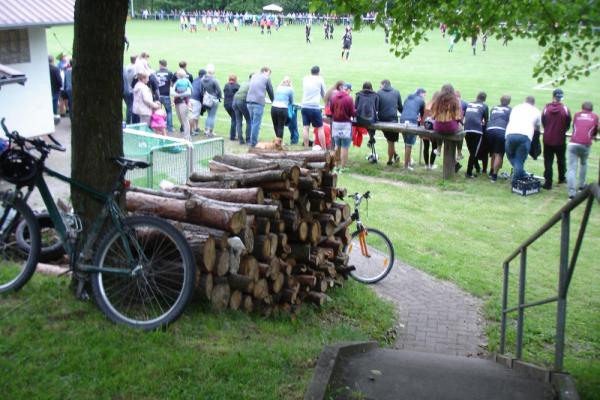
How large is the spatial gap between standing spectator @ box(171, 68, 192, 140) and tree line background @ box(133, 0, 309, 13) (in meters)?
69.0

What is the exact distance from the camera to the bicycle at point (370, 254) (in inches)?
426

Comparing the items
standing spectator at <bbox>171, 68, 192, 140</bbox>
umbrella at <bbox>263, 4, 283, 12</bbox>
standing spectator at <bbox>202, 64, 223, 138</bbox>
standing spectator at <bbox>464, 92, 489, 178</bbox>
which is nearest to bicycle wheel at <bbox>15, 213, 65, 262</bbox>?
standing spectator at <bbox>464, 92, 489, 178</bbox>

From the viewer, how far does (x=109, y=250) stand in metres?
5.76

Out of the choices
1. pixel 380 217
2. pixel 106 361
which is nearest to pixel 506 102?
pixel 380 217

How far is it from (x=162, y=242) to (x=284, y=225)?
303 cm

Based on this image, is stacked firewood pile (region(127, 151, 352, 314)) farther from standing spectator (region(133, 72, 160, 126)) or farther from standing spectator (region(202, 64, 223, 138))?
standing spectator (region(202, 64, 223, 138))

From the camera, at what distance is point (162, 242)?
5.77 m

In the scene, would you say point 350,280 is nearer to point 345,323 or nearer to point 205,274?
point 345,323

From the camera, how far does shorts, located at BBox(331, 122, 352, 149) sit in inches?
686

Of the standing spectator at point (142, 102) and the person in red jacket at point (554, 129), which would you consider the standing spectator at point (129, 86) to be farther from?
the person in red jacket at point (554, 129)

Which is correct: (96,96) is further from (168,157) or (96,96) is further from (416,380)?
(168,157)

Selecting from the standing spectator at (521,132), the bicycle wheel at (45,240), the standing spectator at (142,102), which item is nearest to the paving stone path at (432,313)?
the bicycle wheel at (45,240)

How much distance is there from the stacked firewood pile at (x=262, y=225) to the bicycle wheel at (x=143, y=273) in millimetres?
940

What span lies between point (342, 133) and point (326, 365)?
12603mm
